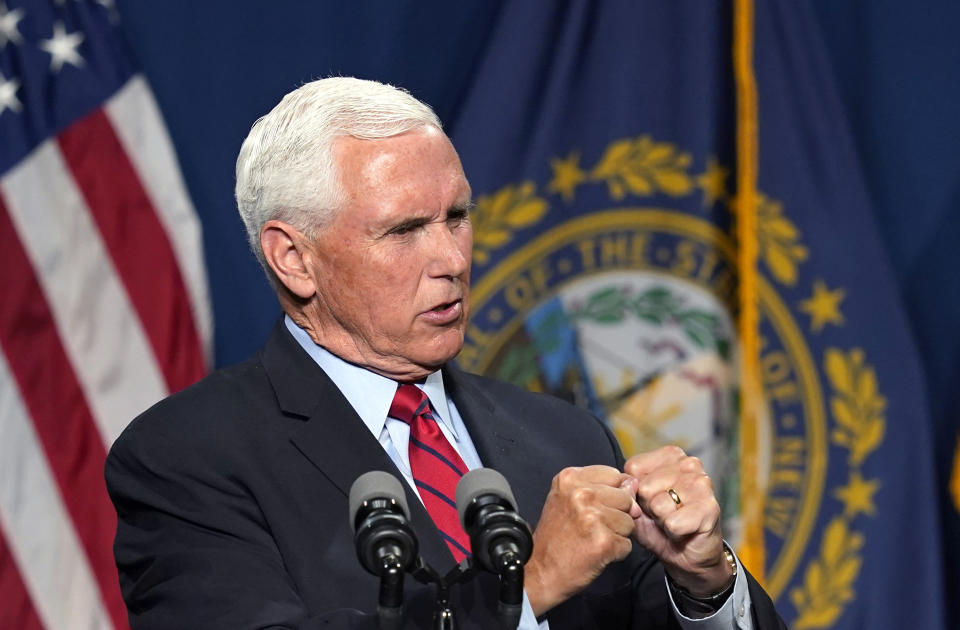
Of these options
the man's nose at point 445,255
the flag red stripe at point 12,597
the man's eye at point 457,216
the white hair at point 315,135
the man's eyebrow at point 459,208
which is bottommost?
the flag red stripe at point 12,597

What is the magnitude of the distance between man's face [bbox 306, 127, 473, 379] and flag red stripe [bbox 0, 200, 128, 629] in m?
1.71

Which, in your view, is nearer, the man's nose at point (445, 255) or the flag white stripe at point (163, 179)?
the man's nose at point (445, 255)

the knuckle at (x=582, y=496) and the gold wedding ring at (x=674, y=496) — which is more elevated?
the knuckle at (x=582, y=496)

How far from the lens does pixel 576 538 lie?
1583 mm

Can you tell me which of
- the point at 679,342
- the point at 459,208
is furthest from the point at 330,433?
→ the point at 679,342

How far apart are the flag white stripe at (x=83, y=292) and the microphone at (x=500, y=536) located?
2.21 meters

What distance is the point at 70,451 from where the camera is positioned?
3.37 metres

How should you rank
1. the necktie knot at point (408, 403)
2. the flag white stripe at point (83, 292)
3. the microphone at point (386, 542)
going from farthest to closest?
the flag white stripe at point (83, 292)
the necktie knot at point (408, 403)
the microphone at point (386, 542)

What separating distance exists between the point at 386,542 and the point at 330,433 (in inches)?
19.9

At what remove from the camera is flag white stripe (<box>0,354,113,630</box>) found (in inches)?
130

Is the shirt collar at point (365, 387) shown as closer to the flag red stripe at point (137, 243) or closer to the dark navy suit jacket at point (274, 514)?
the dark navy suit jacket at point (274, 514)

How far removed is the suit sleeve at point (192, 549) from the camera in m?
1.58

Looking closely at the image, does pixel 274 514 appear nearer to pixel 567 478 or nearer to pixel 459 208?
pixel 567 478

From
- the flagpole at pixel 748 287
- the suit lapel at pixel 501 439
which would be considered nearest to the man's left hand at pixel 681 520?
the suit lapel at pixel 501 439
